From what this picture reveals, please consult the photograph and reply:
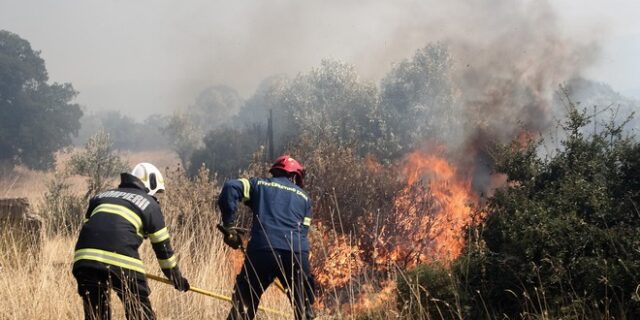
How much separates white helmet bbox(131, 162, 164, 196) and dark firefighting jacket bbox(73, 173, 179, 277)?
0.34 feet

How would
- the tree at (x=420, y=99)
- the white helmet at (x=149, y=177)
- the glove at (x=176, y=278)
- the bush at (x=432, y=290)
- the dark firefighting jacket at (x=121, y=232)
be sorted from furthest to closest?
the tree at (x=420, y=99) < the bush at (x=432, y=290) < the white helmet at (x=149, y=177) < the glove at (x=176, y=278) < the dark firefighting jacket at (x=121, y=232)

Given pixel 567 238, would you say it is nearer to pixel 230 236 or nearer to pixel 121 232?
pixel 230 236

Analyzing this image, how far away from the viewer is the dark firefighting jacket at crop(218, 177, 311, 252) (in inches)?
206

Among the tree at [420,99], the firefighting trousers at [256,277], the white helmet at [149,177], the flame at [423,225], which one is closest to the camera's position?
the white helmet at [149,177]

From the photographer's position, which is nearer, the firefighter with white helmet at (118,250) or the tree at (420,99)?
the firefighter with white helmet at (118,250)

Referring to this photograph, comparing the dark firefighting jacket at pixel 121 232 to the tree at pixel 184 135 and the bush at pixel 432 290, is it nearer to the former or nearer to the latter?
the bush at pixel 432 290

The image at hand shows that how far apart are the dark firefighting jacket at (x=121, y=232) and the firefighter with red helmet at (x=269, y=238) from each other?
2.43 ft

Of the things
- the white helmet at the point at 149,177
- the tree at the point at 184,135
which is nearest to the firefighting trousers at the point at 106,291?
the white helmet at the point at 149,177

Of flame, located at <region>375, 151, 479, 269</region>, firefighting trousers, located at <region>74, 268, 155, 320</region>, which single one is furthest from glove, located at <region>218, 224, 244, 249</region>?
flame, located at <region>375, 151, 479, 269</region>

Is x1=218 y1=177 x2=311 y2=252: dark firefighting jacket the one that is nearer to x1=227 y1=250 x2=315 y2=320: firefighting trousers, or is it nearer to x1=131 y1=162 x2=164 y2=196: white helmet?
x1=227 y1=250 x2=315 y2=320: firefighting trousers

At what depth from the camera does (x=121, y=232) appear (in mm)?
4406

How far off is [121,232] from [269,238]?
1.35 metres

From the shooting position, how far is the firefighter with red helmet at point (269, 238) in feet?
16.9

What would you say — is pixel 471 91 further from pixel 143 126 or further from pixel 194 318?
pixel 143 126
